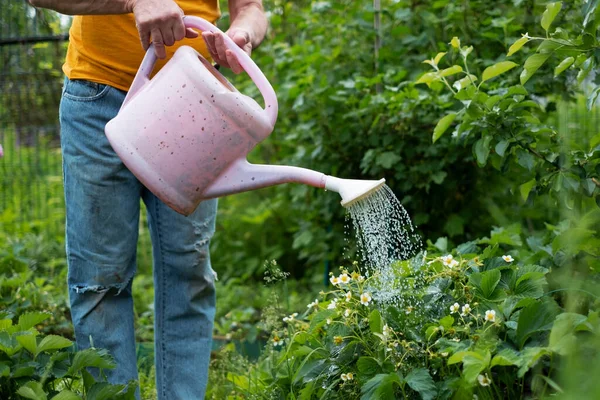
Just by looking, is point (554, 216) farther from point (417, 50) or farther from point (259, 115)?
point (259, 115)

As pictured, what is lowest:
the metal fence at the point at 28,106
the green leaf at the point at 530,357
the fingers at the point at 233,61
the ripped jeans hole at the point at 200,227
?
the metal fence at the point at 28,106

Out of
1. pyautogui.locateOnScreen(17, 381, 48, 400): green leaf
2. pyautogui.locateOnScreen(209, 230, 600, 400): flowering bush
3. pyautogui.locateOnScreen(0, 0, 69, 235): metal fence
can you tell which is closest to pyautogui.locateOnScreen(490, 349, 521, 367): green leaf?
pyautogui.locateOnScreen(209, 230, 600, 400): flowering bush

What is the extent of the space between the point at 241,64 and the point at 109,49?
0.32 m

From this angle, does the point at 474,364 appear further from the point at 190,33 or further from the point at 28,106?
the point at 28,106

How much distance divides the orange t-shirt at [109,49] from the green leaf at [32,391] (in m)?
0.65

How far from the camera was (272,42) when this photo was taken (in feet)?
12.2

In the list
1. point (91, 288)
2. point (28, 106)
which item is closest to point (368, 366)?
point (91, 288)

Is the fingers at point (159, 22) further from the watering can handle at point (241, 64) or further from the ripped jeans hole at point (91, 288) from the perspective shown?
the ripped jeans hole at point (91, 288)

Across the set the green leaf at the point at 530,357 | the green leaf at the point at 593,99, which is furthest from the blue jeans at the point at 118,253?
the green leaf at the point at 593,99

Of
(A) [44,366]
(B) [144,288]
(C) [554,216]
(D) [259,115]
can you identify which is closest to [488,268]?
(D) [259,115]

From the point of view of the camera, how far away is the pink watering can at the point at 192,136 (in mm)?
1507

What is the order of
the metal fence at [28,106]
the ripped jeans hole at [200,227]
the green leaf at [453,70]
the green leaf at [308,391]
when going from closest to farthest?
the green leaf at [308,391], the ripped jeans hole at [200,227], the green leaf at [453,70], the metal fence at [28,106]

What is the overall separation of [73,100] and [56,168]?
322 cm

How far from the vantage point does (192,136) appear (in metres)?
1.51
